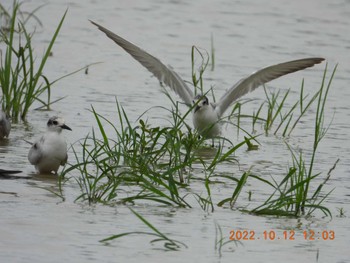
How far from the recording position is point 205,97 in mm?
10125

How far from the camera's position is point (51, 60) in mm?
12734

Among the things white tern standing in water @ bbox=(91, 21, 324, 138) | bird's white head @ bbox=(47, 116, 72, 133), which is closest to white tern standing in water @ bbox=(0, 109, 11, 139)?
bird's white head @ bbox=(47, 116, 72, 133)

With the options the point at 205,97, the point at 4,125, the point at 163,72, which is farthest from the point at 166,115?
the point at 4,125

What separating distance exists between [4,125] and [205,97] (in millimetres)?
2323

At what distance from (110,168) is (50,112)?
363 cm

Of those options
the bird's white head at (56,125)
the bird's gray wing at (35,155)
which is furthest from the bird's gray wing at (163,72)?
the bird's gray wing at (35,155)

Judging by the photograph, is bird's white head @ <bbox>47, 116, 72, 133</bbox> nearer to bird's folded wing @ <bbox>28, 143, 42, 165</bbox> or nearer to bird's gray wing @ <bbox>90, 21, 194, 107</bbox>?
bird's folded wing @ <bbox>28, 143, 42, 165</bbox>

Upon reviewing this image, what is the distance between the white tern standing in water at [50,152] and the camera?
25.1 ft

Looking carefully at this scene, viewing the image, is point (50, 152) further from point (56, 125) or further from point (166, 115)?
point (166, 115)

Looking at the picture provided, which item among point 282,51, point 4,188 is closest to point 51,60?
point 282,51

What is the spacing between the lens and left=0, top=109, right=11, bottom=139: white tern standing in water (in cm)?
862

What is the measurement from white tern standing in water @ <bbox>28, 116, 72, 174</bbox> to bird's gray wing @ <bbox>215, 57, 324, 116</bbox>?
2954 millimetres

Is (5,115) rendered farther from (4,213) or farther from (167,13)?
(167,13)

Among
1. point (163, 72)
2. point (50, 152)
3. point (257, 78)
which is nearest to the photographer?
point (50, 152)
